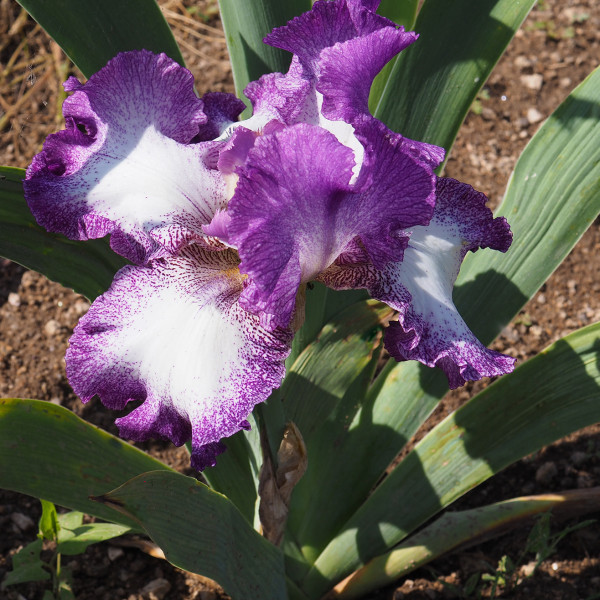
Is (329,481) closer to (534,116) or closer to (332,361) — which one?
(332,361)

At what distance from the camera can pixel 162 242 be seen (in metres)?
0.92

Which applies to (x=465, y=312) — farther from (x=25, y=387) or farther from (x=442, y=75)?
(x=25, y=387)

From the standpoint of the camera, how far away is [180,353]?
87 centimetres

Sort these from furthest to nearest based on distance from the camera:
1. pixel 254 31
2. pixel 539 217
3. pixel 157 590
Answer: pixel 157 590, pixel 539 217, pixel 254 31

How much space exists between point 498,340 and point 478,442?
2.21ft

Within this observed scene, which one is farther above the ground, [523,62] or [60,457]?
[523,62]

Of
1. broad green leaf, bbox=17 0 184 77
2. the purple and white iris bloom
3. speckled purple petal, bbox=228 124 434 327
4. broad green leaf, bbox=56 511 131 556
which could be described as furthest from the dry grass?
speckled purple petal, bbox=228 124 434 327

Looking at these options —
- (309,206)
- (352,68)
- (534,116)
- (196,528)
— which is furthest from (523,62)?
(196,528)

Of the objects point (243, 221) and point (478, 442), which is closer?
point (243, 221)

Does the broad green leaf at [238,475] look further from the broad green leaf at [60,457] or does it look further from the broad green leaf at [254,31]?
the broad green leaf at [254,31]

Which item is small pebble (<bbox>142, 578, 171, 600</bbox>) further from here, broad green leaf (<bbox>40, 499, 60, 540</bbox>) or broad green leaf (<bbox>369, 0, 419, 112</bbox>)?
broad green leaf (<bbox>369, 0, 419, 112</bbox>)

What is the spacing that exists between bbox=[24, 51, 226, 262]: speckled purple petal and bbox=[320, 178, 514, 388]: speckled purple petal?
0.68 feet

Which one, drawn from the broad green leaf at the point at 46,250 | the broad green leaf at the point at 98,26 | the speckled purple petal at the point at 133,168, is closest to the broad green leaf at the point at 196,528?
the speckled purple petal at the point at 133,168

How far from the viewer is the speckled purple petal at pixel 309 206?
0.77 m
